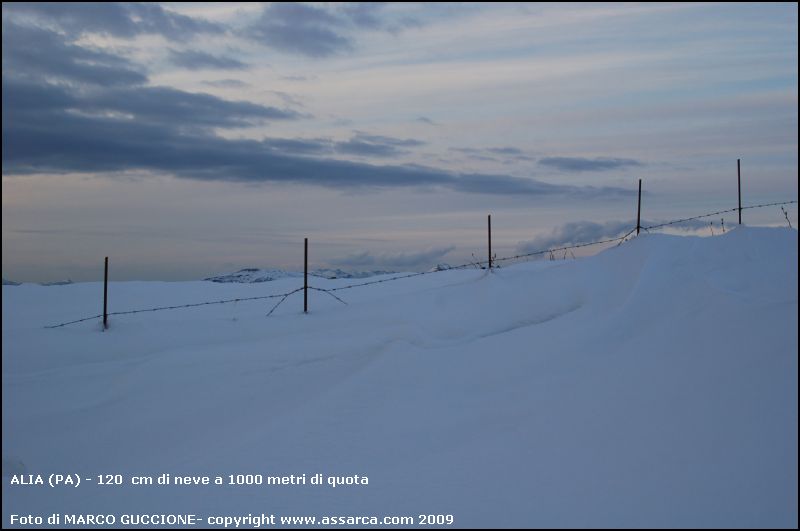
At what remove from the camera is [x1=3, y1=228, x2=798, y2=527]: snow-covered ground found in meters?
8.74

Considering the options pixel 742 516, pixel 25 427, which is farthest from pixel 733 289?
pixel 25 427

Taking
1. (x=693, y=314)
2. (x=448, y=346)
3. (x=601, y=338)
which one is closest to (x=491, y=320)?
(x=448, y=346)

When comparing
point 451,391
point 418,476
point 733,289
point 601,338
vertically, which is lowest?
point 418,476

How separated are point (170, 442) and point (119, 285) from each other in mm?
10026

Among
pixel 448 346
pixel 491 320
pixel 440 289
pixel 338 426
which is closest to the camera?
pixel 338 426

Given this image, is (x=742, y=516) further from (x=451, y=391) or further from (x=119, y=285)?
(x=119, y=285)

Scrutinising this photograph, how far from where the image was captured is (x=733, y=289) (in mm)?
12602

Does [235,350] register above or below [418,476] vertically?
above

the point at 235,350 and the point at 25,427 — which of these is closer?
the point at 25,427

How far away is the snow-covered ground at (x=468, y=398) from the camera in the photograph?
28.7ft

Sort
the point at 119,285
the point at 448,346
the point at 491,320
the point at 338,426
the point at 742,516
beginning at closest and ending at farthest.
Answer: the point at 742,516, the point at 338,426, the point at 448,346, the point at 491,320, the point at 119,285

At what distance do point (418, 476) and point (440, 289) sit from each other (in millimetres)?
8114

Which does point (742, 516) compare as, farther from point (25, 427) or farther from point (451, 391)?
point (25, 427)

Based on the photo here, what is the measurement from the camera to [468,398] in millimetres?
11672
